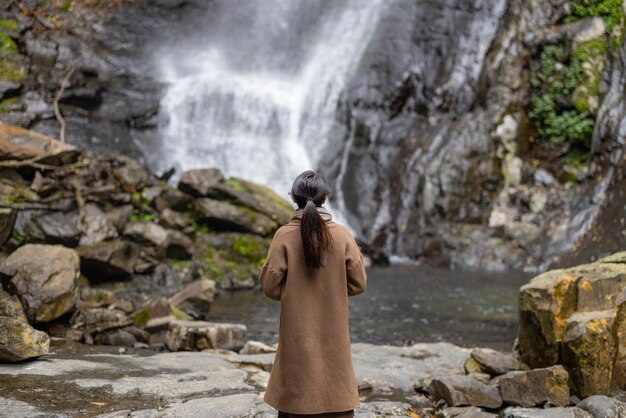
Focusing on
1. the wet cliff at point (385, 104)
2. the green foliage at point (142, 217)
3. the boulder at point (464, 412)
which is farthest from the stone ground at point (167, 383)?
the wet cliff at point (385, 104)

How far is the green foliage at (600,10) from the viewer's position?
603 inches

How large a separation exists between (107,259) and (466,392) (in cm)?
763

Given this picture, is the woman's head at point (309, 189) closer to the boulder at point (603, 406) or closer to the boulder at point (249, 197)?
the boulder at point (603, 406)

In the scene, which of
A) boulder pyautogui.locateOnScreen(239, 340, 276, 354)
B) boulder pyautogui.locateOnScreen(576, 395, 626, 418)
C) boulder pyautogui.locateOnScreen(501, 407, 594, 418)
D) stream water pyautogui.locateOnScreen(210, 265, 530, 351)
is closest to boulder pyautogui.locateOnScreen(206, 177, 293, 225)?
stream water pyautogui.locateOnScreen(210, 265, 530, 351)

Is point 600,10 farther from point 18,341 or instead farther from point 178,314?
point 18,341

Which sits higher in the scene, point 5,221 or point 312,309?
point 5,221

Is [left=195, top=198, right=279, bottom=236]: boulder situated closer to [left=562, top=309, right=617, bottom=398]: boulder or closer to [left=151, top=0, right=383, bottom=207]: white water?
[left=151, top=0, right=383, bottom=207]: white water

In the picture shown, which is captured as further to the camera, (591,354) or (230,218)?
(230,218)

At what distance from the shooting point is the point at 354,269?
3035mm

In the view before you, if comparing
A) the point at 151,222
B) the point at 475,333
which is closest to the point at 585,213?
the point at 475,333

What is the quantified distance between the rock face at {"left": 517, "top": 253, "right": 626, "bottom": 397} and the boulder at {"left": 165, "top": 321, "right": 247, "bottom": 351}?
3421 mm

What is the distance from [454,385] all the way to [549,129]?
13.1 m

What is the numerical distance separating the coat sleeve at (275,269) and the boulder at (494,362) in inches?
135

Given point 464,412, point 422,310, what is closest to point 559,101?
point 422,310
